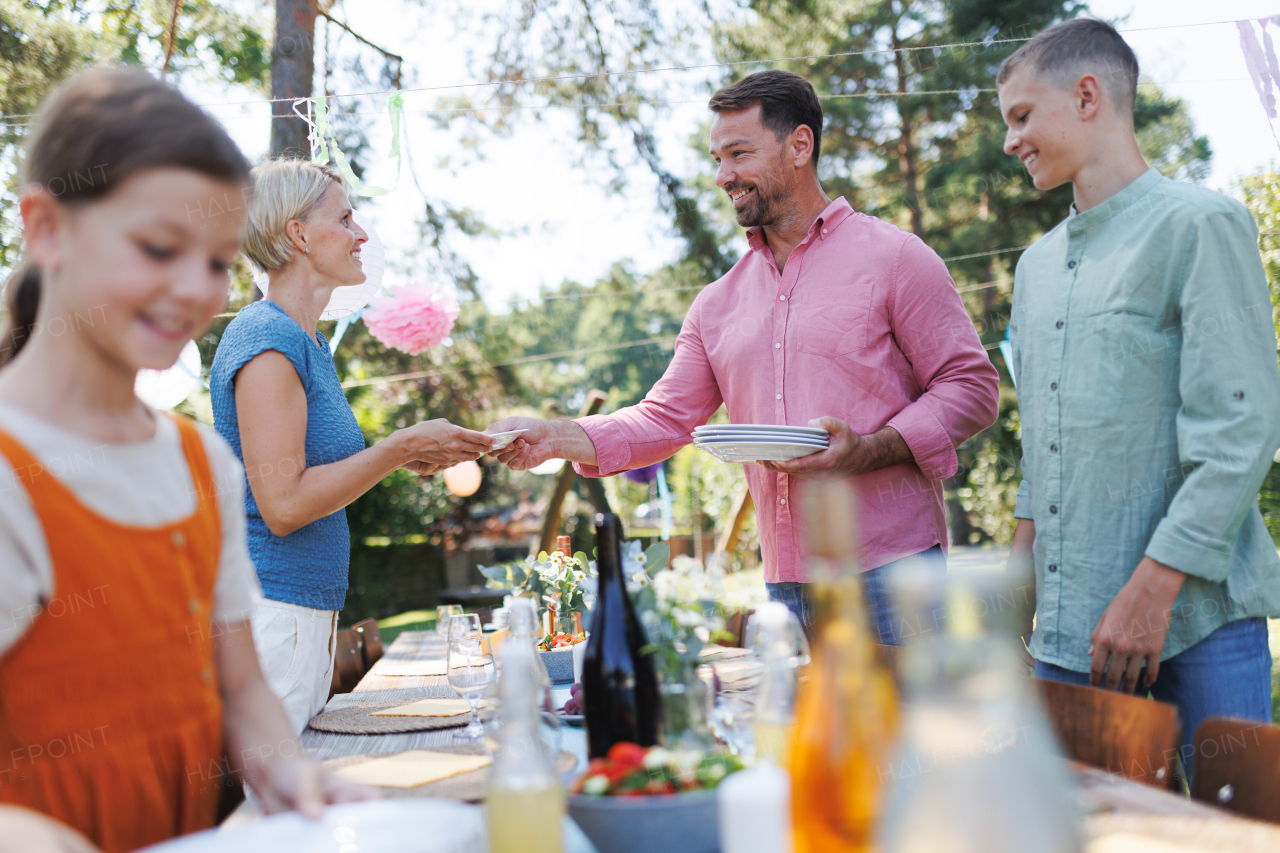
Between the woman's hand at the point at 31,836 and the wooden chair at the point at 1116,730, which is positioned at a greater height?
the woman's hand at the point at 31,836

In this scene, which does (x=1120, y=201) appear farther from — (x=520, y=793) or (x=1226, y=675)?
(x=520, y=793)

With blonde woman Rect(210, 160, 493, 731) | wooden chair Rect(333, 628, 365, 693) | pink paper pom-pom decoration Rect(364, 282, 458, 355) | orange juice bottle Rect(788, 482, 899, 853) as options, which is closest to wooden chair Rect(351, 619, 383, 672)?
wooden chair Rect(333, 628, 365, 693)

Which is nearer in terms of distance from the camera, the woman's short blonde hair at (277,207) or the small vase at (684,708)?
the small vase at (684,708)

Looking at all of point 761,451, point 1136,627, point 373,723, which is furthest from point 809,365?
point 373,723

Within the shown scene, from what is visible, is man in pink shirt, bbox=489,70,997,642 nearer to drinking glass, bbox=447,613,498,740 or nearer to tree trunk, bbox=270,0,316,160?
drinking glass, bbox=447,613,498,740

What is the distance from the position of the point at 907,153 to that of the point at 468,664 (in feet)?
38.6

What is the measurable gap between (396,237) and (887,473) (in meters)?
7.94

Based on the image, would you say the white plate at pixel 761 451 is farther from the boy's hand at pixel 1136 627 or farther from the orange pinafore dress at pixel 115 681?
the orange pinafore dress at pixel 115 681

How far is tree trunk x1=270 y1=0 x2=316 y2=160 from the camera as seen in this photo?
19.2 ft

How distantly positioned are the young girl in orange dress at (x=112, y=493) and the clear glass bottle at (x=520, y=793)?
228mm

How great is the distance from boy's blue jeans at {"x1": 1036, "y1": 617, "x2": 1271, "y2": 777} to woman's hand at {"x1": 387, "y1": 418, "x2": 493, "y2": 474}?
152cm

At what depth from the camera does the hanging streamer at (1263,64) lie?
480 centimetres

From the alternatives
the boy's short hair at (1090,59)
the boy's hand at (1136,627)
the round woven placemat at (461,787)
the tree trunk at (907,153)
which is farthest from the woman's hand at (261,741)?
the tree trunk at (907,153)

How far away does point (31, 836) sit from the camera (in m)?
0.76
